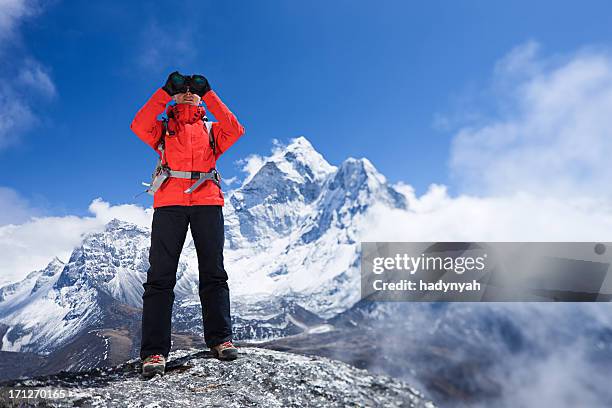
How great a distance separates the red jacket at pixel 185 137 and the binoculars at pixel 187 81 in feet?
0.71

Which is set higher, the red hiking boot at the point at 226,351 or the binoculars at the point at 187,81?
the binoculars at the point at 187,81

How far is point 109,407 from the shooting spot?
16.8 ft

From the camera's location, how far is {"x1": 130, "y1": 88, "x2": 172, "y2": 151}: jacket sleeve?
264 inches

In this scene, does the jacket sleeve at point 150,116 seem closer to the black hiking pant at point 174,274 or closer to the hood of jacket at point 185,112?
the hood of jacket at point 185,112


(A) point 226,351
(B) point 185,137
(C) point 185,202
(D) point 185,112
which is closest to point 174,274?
(C) point 185,202

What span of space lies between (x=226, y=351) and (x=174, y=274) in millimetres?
1362

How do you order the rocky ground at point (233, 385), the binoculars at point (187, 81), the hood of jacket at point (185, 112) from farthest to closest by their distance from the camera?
the hood of jacket at point (185, 112) < the binoculars at point (187, 81) < the rocky ground at point (233, 385)

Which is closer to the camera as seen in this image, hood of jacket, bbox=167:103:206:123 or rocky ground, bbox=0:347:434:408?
rocky ground, bbox=0:347:434:408

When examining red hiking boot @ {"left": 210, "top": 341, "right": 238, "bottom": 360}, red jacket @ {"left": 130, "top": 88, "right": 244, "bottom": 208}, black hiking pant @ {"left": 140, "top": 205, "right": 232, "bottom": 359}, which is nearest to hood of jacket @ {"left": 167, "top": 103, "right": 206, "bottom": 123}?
red jacket @ {"left": 130, "top": 88, "right": 244, "bottom": 208}

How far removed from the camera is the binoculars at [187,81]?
21.6 feet

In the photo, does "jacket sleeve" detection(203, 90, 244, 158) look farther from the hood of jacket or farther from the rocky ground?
the rocky ground

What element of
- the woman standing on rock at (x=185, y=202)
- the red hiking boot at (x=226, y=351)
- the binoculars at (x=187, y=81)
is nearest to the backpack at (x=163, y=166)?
the woman standing on rock at (x=185, y=202)

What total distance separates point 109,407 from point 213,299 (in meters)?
2.13

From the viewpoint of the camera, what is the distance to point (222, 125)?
698 centimetres
